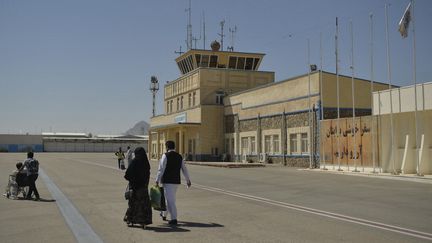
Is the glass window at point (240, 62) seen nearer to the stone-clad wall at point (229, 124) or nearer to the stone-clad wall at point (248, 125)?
the stone-clad wall at point (229, 124)

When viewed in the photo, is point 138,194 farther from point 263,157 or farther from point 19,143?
point 19,143

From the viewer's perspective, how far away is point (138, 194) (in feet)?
31.9

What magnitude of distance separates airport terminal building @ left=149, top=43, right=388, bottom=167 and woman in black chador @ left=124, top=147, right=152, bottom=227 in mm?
28314

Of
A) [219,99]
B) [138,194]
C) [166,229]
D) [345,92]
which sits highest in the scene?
[219,99]

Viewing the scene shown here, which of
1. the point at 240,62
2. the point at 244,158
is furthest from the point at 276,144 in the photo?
the point at 240,62

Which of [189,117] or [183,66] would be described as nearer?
[189,117]

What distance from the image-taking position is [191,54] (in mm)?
57875

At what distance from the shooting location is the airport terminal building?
38.1 metres

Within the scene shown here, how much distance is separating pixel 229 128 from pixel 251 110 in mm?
6077

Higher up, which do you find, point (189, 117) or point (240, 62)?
point (240, 62)

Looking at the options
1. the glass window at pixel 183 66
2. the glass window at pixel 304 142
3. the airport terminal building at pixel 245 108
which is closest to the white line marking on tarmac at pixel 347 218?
the airport terminal building at pixel 245 108

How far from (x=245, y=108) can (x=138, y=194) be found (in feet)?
130

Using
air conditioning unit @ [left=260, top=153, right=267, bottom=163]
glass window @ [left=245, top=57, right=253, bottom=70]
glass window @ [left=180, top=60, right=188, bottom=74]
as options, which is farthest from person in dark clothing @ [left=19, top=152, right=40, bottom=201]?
glass window @ [left=180, top=60, right=188, bottom=74]

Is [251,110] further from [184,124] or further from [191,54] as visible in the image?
[191,54]
